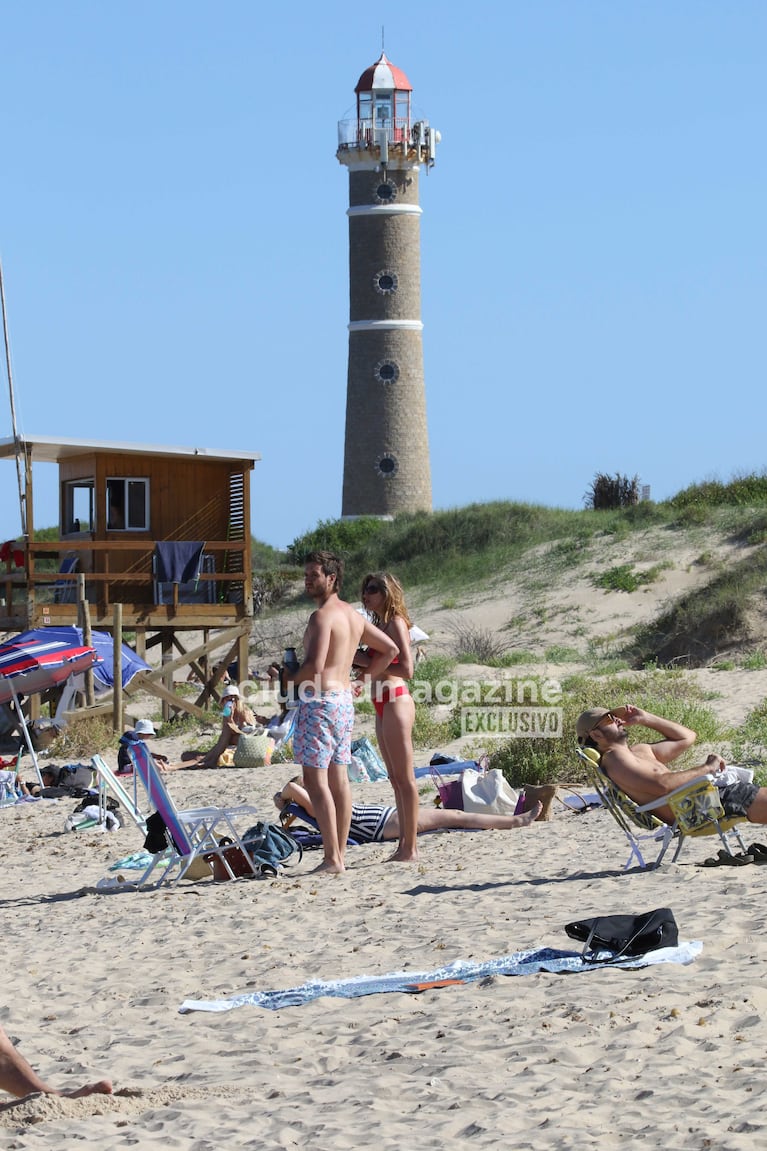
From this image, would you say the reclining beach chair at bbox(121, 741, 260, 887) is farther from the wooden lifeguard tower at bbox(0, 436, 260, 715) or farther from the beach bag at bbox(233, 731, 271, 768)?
the wooden lifeguard tower at bbox(0, 436, 260, 715)

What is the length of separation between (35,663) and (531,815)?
6561 millimetres

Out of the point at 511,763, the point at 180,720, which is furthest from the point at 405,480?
the point at 511,763

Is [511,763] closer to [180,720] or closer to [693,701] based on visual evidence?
[693,701]

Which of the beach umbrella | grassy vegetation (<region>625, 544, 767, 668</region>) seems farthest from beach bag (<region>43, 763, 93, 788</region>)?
grassy vegetation (<region>625, 544, 767, 668</region>)

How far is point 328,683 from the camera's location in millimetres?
7570

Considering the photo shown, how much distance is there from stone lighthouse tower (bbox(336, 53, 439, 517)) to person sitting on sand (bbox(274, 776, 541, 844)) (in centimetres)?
2873

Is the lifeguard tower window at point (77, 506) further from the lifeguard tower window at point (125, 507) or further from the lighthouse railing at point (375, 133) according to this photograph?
the lighthouse railing at point (375, 133)

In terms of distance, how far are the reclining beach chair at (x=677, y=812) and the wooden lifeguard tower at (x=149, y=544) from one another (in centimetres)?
1225

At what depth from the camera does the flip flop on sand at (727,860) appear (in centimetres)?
710

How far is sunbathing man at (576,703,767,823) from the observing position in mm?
7113

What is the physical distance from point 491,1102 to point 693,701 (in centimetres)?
1083

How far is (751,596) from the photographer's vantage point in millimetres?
22875

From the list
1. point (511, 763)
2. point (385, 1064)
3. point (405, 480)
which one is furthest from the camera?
point (405, 480)

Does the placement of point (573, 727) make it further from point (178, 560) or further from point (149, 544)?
point (178, 560)
